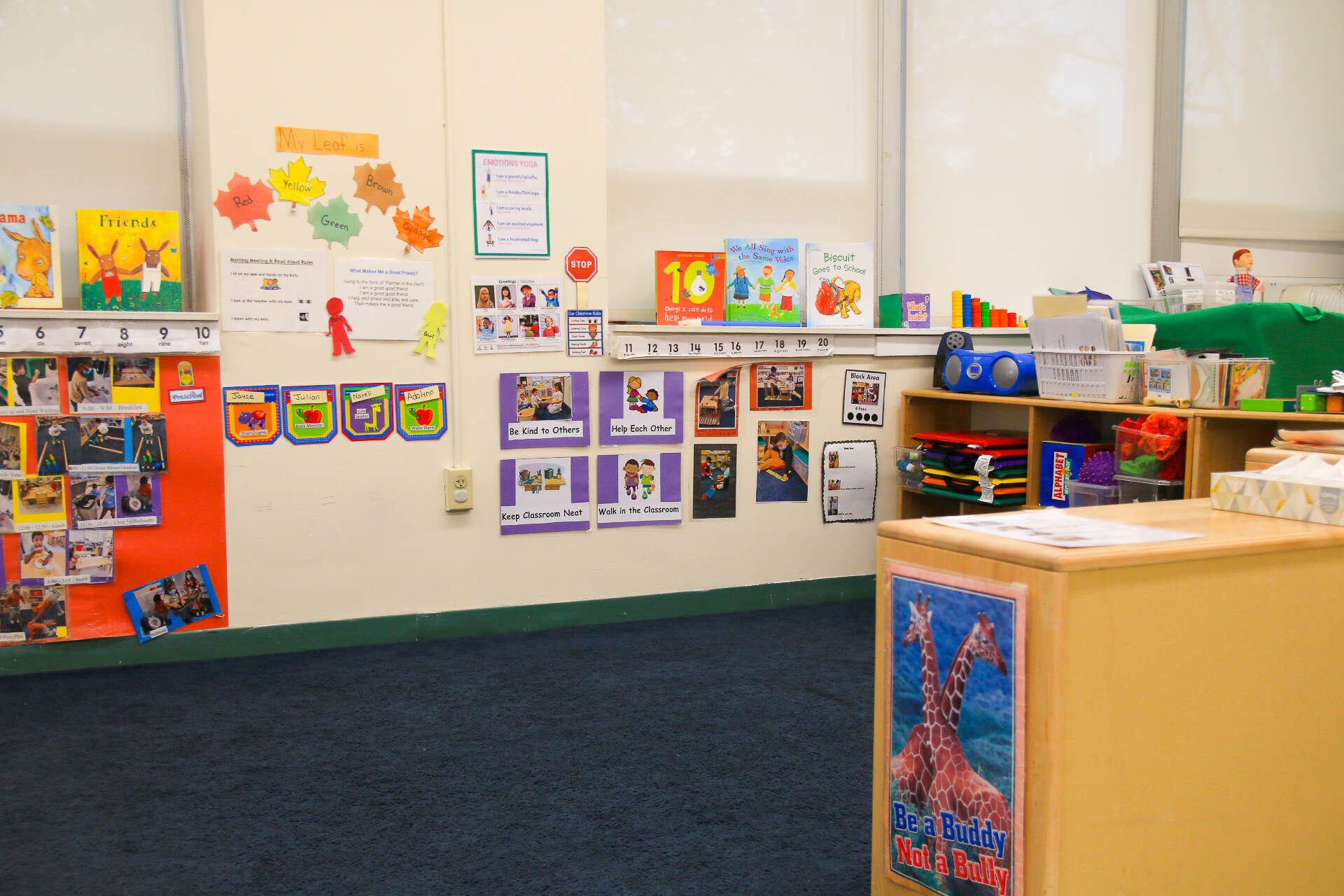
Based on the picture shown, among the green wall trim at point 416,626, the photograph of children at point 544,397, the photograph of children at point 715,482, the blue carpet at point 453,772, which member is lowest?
the blue carpet at point 453,772

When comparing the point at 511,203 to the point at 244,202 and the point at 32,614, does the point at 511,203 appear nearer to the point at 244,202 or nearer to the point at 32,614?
the point at 244,202

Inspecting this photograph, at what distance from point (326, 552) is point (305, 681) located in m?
0.45

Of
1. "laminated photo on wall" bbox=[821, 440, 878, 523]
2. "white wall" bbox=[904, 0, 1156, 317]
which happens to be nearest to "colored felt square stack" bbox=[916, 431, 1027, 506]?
"laminated photo on wall" bbox=[821, 440, 878, 523]

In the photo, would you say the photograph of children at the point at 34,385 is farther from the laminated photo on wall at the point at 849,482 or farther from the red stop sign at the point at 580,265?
the laminated photo on wall at the point at 849,482

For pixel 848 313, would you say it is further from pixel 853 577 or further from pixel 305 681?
pixel 305 681

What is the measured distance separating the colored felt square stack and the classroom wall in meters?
1.08

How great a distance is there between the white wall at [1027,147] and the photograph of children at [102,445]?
2.98 meters

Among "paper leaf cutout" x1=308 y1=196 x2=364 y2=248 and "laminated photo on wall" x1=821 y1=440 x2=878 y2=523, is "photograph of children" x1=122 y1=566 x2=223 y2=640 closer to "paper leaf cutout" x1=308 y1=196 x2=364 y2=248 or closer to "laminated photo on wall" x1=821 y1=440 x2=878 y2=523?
"paper leaf cutout" x1=308 y1=196 x2=364 y2=248

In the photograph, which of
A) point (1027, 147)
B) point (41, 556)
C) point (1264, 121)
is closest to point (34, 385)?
point (41, 556)

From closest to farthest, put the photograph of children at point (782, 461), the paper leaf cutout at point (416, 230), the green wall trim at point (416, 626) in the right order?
the green wall trim at point (416, 626)
the paper leaf cutout at point (416, 230)
the photograph of children at point (782, 461)

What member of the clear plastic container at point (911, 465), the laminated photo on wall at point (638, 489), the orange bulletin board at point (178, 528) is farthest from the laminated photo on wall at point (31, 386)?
the clear plastic container at point (911, 465)

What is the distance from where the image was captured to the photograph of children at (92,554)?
9.61 feet

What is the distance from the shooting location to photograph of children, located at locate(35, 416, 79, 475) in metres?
2.89

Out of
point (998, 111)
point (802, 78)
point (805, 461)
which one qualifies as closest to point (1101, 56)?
point (998, 111)
